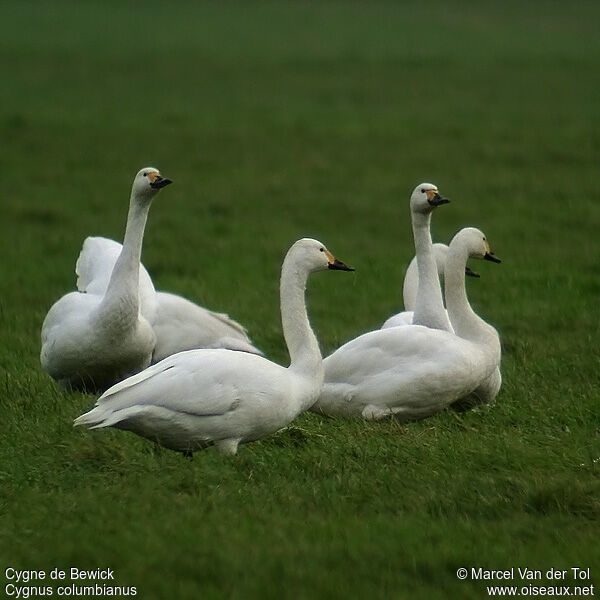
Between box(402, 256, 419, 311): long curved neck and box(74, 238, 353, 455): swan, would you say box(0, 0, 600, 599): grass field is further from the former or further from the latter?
box(402, 256, 419, 311): long curved neck

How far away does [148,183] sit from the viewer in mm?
8273

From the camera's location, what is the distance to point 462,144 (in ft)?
66.9

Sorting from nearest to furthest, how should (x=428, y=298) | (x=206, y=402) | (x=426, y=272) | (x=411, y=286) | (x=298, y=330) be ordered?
(x=206, y=402)
(x=298, y=330)
(x=428, y=298)
(x=426, y=272)
(x=411, y=286)

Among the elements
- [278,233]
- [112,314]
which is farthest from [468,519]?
[278,233]

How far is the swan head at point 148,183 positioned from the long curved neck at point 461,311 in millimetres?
1704

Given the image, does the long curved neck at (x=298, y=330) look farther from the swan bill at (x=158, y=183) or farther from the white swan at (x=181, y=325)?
the white swan at (x=181, y=325)

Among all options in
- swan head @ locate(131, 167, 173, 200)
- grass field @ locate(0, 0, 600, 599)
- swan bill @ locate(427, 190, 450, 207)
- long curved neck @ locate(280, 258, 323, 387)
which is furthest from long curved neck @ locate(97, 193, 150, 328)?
swan bill @ locate(427, 190, 450, 207)

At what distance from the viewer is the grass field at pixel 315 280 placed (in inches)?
204

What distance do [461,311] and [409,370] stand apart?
0.63 meters

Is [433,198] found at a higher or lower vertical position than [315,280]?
lower

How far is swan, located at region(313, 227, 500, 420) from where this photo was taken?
7.30m

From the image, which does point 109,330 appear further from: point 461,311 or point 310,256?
point 461,311

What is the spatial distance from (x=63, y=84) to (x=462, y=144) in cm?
1098

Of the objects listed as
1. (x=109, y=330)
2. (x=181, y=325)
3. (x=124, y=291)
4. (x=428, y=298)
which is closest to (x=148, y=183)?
(x=124, y=291)
